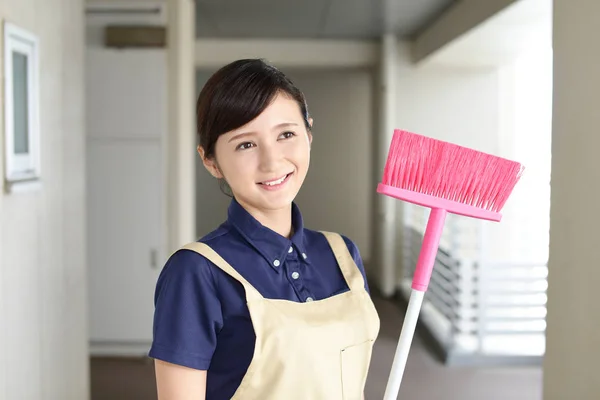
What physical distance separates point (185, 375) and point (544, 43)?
18.6 feet

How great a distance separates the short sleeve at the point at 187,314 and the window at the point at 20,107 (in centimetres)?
148

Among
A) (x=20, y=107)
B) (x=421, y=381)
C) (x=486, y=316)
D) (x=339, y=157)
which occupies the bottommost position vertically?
(x=421, y=381)

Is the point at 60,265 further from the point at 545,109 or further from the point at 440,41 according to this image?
the point at 545,109

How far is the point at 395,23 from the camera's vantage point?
6715 mm

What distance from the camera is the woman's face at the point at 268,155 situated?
114 centimetres

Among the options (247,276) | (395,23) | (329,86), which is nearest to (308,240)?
(247,276)

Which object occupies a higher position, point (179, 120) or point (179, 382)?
point (179, 120)

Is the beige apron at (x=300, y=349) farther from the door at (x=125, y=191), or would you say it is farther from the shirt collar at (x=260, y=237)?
the door at (x=125, y=191)

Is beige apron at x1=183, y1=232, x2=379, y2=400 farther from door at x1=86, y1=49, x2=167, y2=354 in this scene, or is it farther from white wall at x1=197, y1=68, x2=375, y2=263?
white wall at x1=197, y1=68, x2=375, y2=263

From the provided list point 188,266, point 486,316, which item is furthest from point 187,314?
point 486,316

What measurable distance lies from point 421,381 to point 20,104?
305 cm

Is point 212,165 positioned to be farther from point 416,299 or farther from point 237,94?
point 416,299

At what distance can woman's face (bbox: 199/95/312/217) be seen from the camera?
114 cm

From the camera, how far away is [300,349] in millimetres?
1159
